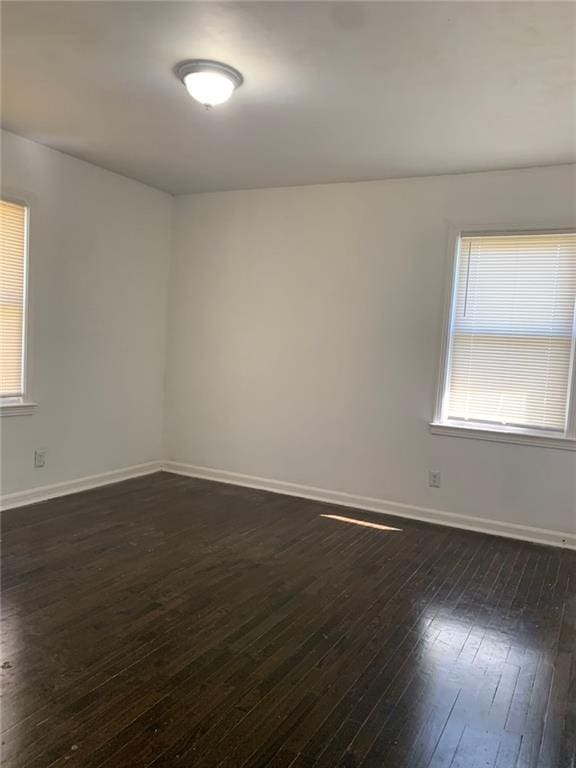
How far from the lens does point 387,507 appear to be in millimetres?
4578

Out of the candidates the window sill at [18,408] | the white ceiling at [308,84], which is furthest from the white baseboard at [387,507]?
the white ceiling at [308,84]

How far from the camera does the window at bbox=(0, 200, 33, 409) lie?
3994 mm

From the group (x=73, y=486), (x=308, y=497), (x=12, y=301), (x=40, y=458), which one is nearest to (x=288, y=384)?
(x=308, y=497)

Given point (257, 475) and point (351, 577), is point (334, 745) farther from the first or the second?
point (257, 475)

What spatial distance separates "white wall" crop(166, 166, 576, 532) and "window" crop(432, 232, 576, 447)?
0.48 ft

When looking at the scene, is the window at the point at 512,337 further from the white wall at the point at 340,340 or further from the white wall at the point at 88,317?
the white wall at the point at 88,317

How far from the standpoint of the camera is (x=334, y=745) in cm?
186

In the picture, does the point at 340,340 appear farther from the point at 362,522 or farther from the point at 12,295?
the point at 12,295

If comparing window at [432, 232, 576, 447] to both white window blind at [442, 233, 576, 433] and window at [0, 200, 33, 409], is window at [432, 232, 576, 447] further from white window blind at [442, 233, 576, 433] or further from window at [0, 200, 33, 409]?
window at [0, 200, 33, 409]

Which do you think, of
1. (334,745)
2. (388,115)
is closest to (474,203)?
(388,115)

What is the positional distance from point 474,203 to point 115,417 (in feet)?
11.5

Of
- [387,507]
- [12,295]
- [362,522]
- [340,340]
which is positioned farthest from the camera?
[340,340]

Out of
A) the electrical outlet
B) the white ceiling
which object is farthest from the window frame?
the white ceiling

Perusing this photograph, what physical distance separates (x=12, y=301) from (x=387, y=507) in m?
3.29
